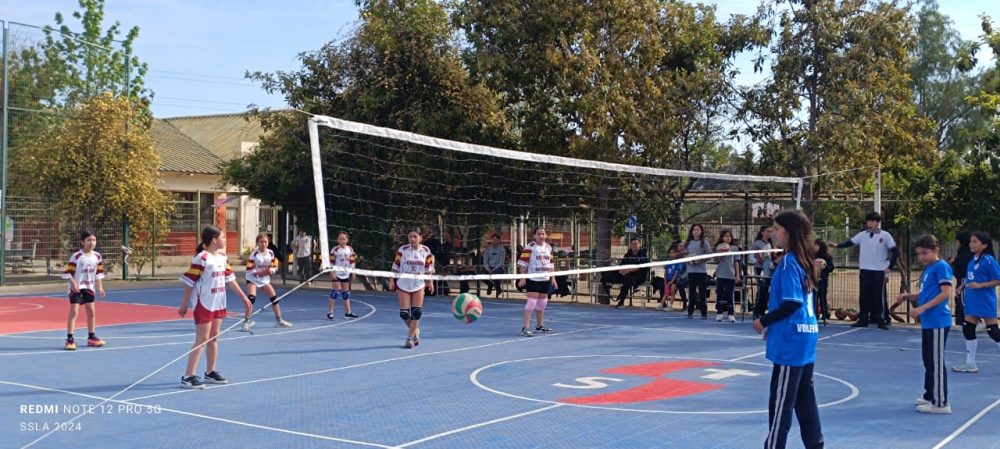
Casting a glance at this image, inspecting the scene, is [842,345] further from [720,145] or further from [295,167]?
[295,167]

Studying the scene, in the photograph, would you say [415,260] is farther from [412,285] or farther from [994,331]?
[994,331]

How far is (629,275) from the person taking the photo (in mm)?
22828

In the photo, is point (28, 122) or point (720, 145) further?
point (28, 122)

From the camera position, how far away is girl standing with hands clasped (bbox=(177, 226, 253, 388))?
10984mm

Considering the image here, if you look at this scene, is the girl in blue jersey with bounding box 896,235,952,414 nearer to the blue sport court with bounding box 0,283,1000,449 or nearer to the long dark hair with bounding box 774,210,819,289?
the blue sport court with bounding box 0,283,1000,449

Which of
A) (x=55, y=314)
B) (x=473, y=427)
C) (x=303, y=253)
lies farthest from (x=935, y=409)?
(x=303, y=253)

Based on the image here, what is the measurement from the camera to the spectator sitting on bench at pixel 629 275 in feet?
72.9

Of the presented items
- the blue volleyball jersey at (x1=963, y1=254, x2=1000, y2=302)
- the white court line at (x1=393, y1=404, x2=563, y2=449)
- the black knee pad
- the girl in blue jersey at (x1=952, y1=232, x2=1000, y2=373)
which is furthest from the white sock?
the white court line at (x1=393, y1=404, x2=563, y2=449)

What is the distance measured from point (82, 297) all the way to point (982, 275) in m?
12.5

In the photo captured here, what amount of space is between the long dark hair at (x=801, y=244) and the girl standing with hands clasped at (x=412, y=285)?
784 centimetres

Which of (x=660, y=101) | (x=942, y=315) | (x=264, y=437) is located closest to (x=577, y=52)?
(x=660, y=101)

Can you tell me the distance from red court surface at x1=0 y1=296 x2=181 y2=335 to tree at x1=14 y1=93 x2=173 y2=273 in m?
5.62

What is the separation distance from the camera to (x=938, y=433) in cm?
898

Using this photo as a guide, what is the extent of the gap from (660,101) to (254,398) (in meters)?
14.8
